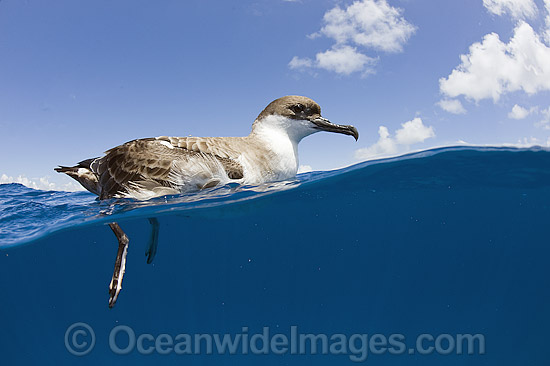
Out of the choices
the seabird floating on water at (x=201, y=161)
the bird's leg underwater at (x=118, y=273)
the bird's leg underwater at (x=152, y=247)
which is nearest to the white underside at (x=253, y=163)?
the seabird floating on water at (x=201, y=161)

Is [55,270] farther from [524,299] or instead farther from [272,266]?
[524,299]

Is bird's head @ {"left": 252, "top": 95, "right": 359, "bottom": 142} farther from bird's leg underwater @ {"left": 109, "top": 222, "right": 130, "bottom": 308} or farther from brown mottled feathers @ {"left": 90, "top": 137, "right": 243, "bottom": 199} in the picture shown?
bird's leg underwater @ {"left": 109, "top": 222, "right": 130, "bottom": 308}

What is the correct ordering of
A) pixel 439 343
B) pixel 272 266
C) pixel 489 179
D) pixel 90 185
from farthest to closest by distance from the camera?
1. pixel 272 266
2. pixel 489 179
3. pixel 439 343
4. pixel 90 185

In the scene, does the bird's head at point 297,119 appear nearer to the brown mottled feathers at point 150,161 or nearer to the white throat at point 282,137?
the white throat at point 282,137

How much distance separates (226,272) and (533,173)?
10.3 metres

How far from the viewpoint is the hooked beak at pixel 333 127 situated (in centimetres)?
460

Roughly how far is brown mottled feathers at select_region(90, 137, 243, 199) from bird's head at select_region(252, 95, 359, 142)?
1180mm

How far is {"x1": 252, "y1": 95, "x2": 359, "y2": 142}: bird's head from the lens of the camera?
15.3 ft

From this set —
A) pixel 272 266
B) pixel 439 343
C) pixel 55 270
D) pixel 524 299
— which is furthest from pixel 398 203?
pixel 55 270

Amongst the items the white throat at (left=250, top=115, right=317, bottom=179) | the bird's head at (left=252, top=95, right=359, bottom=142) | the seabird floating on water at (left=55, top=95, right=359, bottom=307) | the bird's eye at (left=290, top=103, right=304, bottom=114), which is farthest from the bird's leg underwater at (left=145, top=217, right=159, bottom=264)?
the bird's eye at (left=290, top=103, right=304, bottom=114)

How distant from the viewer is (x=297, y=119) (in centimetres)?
467

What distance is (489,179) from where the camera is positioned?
762 centimetres

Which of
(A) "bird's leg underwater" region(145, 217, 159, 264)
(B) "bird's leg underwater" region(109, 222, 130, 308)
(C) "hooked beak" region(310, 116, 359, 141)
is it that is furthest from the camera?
(A) "bird's leg underwater" region(145, 217, 159, 264)

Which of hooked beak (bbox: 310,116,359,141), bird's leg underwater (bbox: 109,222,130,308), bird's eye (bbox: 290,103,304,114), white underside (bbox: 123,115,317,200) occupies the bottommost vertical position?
bird's leg underwater (bbox: 109,222,130,308)
